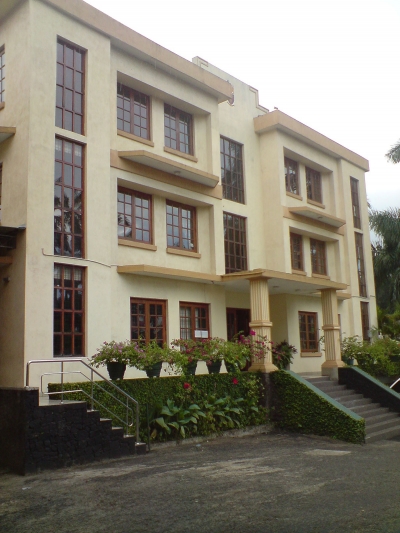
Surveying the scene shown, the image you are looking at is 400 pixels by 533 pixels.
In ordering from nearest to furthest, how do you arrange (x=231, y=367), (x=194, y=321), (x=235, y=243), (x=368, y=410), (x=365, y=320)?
(x=231, y=367) → (x=368, y=410) → (x=194, y=321) → (x=235, y=243) → (x=365, y=320)

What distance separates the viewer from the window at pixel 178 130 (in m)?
17.9

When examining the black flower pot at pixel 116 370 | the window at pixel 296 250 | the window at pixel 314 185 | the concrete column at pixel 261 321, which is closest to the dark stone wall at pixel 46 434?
the black flower pot at pixel 116 370

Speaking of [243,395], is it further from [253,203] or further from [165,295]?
[253,203]

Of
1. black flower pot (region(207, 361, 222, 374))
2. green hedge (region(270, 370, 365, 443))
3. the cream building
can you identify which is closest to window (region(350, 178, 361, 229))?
the cream building

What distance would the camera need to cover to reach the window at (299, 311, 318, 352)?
21.5 m

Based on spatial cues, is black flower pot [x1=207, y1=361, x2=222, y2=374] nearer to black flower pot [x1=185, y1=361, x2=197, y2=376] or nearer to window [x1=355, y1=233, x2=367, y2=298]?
black flower pot [x1=185, y1=361, x2=197, y2=376]

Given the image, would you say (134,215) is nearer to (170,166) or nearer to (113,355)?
(170,166)

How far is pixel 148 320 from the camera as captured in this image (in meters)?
15.9

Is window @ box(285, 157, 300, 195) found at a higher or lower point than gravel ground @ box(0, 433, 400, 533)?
higher

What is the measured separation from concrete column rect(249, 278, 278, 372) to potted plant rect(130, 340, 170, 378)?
3.33 metres

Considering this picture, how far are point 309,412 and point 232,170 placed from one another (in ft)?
29.9

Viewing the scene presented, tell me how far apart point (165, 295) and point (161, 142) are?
15.4ft

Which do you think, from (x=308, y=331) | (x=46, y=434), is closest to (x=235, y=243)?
(x=308, y=331)

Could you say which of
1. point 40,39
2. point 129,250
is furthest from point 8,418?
point 40,39
